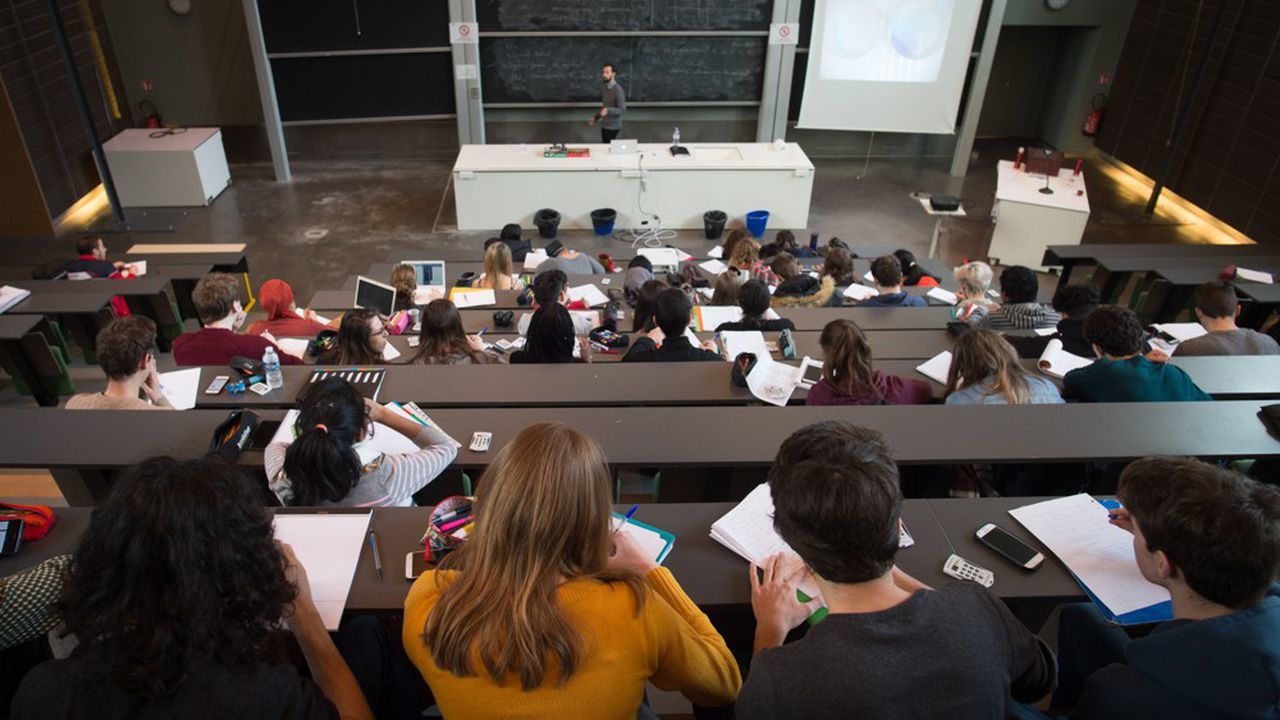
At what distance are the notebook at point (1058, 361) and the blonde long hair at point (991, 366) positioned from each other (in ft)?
Answer: 1.84

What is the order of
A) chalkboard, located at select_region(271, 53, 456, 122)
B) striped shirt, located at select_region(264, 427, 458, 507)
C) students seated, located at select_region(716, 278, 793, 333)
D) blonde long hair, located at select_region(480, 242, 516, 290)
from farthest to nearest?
chalkboard, located at select_region(271, 53, 456, 122)
blonde long hair, located at select_region(480, 242, 516, 290)
students seated, located at select_region(716, 278, 793, 333)
striped shirt, located at select_region(264, 427, 458, 507)

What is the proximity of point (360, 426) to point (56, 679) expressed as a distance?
1.12 metres

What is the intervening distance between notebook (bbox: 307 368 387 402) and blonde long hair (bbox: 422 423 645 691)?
1.73m

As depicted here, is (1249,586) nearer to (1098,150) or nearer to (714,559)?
(714,559)

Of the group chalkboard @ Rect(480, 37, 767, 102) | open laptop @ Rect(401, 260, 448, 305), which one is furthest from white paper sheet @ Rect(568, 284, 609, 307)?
chalkboard @ Rect(480, 37, 767, 102)

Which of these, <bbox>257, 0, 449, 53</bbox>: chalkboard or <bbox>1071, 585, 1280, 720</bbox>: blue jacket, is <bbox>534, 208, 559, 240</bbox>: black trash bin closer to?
<bbox>257, 0, 449, 53</bbox>: chalkboard

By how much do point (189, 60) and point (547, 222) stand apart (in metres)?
5.52

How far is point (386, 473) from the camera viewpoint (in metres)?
2.34

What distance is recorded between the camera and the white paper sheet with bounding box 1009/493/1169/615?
1968 mm

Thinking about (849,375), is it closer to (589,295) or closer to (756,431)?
(756,431)

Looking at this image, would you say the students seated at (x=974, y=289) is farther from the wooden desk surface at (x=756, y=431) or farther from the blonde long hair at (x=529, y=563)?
the blonde long hair at (x=529, y=563)

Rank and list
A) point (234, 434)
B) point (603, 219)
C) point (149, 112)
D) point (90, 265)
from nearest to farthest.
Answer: point (234, 434) < point (90, 265) < point (603, 219) < point (149, 112)

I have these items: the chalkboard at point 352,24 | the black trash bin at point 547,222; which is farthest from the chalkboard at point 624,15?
the black trash bin at point 547,222

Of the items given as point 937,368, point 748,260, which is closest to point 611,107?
point 748,260
